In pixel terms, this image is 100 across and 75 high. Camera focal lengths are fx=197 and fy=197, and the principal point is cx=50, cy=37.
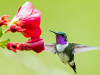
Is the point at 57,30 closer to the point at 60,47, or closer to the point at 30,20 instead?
the point at 60,47

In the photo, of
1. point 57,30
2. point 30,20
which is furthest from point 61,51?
point 57,30

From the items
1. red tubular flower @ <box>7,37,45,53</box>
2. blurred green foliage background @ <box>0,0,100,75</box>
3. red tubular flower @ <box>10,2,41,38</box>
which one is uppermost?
red tubular flower @ <box>10,2,41,38</box>

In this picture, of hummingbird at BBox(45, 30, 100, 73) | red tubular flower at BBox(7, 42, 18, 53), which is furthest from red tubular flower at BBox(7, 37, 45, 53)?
hummingbird at BBox(45, 30, 100, 73)

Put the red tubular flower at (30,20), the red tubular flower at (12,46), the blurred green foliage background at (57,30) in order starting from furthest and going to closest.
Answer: the blurred green foliage background at (57,30) < the red tubular flower at (30,20) < the red tubular flower at (12,46)

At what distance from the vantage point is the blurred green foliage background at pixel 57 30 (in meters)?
2.60

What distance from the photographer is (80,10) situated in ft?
12.5

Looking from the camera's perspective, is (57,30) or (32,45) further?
(57,30)

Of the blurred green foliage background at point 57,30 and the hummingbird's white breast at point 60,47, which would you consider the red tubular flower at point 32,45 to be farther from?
the blurred green foliage background at point 57,30

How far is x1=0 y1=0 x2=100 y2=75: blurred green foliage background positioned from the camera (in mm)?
2604

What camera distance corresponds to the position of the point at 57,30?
350 cm

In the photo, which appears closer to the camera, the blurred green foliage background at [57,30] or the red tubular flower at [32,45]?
the red tubular flower at [32,45]

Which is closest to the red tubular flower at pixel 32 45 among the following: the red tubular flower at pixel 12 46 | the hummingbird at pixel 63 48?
the red tubular flower at pixel 12 46

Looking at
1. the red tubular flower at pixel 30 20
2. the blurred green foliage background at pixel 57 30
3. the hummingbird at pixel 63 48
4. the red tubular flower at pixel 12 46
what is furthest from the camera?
the blurred green foliage background at pixel 57 30

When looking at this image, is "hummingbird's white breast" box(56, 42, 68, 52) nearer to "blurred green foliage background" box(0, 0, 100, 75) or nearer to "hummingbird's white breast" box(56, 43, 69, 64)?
"hummingbird's white breast" box(56, 43, 69, 64)
